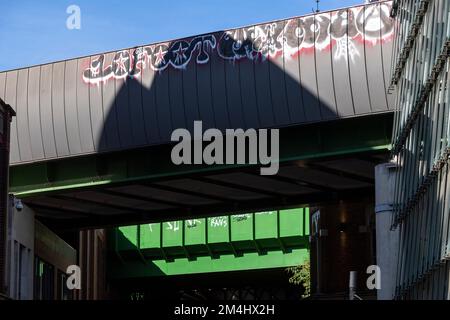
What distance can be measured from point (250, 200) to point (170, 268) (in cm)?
3017

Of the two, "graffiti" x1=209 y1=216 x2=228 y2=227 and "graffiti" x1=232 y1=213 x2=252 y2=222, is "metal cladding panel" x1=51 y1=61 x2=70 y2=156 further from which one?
"graffiti" x1=209 y1=216 x2=228 y2=227

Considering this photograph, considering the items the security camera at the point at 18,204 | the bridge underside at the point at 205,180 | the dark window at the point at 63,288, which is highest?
the bridge underside at the point at 205,180

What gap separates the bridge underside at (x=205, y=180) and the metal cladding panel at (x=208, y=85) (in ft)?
2.99

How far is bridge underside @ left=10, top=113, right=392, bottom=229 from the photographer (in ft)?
132

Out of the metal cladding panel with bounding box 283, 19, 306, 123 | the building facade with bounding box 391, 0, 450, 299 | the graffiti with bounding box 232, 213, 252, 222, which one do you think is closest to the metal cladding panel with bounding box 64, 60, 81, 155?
the metal cladding panel with bounding box 283, 19, 306, 123

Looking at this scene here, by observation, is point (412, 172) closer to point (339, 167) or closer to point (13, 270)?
point (339, 167)

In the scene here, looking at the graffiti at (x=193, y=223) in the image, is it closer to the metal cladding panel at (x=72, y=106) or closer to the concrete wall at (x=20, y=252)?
the concrete wall at (x=20, y=252)

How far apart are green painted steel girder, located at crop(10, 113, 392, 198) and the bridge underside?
3 centimetres

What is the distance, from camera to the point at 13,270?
49.5 metres

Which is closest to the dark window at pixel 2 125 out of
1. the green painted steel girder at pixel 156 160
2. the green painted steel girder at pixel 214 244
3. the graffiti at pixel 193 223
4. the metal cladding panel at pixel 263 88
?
the green painted steel girder at pixel 156 160

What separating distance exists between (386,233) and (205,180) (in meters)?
8.98

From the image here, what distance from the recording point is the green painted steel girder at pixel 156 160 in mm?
39875

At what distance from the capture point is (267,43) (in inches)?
1612

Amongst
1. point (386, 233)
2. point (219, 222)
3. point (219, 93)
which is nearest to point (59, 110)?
point (219, 93)
